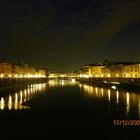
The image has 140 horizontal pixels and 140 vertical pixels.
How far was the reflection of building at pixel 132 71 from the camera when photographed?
304 ft

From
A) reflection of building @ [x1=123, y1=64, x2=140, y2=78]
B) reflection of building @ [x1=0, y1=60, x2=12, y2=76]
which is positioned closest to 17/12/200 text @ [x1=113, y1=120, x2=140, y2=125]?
reflection of building @ [x1=123, y1=64, x2=140, y2=78]

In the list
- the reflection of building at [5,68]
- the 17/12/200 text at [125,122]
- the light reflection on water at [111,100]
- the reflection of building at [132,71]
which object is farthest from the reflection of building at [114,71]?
the 17/12/200 text at [125,122]

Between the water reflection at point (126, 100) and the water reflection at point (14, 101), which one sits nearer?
the water reflection at point (126, 100)

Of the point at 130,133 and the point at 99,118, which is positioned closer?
the point at 130,133

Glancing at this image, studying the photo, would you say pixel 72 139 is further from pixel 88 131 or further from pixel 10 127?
pixel 10 127

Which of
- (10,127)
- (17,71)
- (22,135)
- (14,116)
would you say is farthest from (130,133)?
(17,71)

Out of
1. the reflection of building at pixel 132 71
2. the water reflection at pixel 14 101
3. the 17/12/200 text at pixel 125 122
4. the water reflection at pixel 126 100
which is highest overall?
the reflection of building at pixel 132 71

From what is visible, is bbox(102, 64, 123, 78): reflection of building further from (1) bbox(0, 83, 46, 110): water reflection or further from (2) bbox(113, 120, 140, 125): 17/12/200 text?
(2) bbox(113, 120, 140, 125): 17/12/200 text

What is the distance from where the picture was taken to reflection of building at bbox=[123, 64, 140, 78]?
9256 cm

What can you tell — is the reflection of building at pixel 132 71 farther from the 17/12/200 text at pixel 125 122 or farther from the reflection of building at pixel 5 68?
the 17/12/200 text at pixel 125 122

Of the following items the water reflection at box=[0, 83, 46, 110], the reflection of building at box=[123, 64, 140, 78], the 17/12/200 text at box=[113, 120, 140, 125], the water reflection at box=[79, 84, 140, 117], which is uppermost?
the reflection of building at box=[123, 64, 140, 78]

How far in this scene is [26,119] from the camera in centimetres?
2125

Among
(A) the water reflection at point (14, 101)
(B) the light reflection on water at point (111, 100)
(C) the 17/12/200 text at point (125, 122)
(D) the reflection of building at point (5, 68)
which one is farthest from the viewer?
(D) the reflection of building at point (5, 68)

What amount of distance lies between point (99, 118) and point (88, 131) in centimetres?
493
